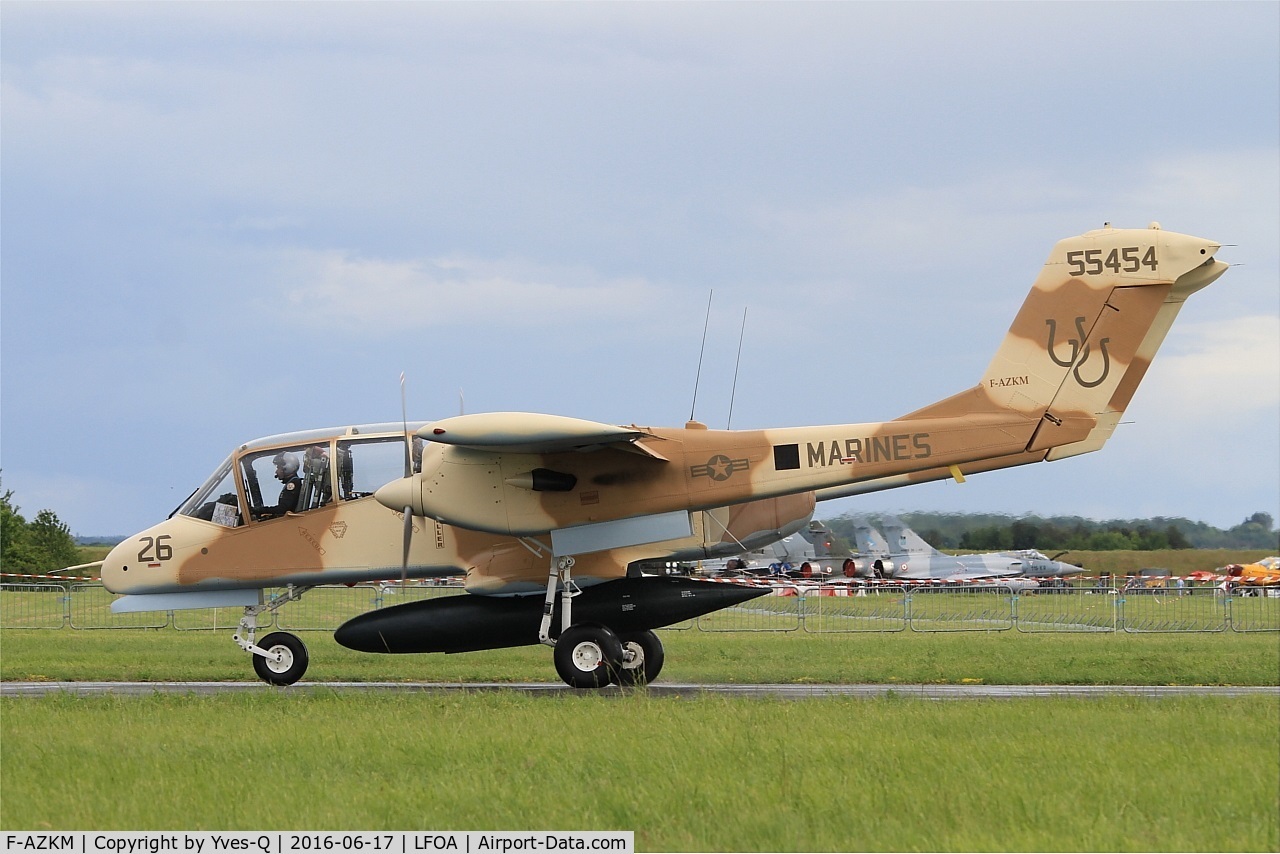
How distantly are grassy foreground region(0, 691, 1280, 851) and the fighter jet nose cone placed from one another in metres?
3.03

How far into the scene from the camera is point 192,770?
9.01 meters

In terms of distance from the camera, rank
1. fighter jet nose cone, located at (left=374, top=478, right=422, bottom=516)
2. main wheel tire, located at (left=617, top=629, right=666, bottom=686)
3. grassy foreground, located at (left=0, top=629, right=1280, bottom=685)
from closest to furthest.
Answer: fighter jet nose cone, located at (left=374, top=478, right=422, bottom=516) → main wheel tire, located at (left=617, top=629, right=666, bottom=686) → grassy foreground, located at (left=0, top=629, right=1280, bottom=685)

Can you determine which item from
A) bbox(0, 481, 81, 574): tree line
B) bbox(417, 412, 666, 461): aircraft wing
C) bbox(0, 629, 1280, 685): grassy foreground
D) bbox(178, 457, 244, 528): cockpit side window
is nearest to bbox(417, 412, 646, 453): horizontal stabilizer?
bbox(417, 412, 666, 461): aircraft wing

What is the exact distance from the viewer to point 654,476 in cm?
1531

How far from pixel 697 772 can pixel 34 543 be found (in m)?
59.3

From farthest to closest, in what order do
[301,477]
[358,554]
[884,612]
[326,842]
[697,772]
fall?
[884,612]
[301,477]
[358,554]
[697,772]
[326,842]

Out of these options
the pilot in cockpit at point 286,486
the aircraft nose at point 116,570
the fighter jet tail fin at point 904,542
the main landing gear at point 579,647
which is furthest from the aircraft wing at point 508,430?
the fighter jet tail fin at point 904,542

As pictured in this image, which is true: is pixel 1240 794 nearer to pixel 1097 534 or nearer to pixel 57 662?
pixel 57 662

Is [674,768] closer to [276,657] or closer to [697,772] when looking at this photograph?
[697,772]

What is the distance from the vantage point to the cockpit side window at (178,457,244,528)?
16.6 meters

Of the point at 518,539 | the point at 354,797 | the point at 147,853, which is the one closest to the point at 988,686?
the point at 518,539

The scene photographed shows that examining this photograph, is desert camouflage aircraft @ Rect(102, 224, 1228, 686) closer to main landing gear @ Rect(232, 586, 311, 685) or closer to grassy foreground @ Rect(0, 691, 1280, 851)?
main landing gear @ Rect(232, 586, 311, 685)

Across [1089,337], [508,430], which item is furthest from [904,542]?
[508,430]

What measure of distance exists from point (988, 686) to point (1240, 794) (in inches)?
346
